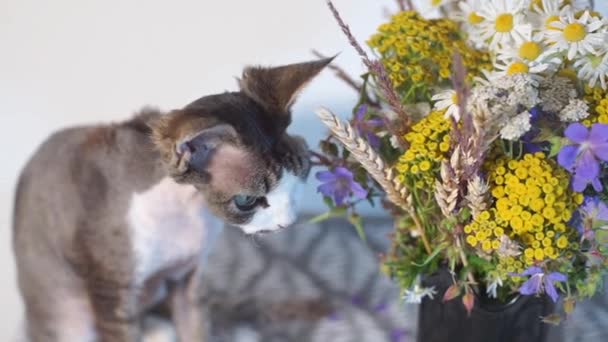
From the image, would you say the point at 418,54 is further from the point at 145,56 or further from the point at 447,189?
the point at 145,56

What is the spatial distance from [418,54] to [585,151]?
0.60 feet

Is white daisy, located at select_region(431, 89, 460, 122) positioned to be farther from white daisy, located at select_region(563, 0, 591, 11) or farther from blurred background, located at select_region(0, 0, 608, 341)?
blurred background, located at select_region(0, 0, 608, 341)

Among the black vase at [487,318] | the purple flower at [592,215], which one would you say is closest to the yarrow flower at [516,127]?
the purple flower at [592,215]

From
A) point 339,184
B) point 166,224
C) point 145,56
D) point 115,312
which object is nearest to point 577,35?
point 339,184

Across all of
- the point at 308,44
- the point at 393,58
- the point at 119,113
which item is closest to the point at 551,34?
the point at 393,58

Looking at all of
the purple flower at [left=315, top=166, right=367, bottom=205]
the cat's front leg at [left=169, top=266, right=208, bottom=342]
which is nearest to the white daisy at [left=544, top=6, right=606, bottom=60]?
the purple flower at [left=315, top=166, right=367, bottom=205]

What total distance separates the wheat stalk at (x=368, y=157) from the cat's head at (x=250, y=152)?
9 centimetres

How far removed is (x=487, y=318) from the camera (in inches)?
25.7

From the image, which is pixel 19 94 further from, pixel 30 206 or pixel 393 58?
pixel 393 58

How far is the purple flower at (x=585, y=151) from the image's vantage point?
0.48m

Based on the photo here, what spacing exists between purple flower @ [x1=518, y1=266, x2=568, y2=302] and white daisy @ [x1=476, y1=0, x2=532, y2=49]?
20 cm

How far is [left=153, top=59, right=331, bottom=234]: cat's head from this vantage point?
1.86 ft

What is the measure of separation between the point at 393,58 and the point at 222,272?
1.72 ft

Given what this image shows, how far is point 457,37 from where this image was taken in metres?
0.67
